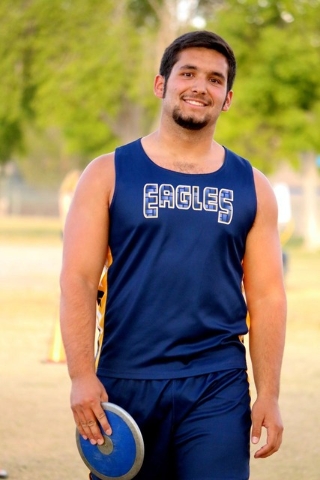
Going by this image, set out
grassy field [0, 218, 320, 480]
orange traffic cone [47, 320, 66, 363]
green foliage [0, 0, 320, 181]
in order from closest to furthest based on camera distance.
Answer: grassy field [0, 218, 320, 480]
orange traffic cone [47, 320, 66, 363]
green foliage [0, 0, 320, 181]

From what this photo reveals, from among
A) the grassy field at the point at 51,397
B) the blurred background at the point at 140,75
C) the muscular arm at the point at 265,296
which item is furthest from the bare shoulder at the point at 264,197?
the blurred background at the point at 140,75

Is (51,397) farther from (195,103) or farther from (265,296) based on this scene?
(195,103)

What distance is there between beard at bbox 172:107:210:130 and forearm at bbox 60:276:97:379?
2.14 ft

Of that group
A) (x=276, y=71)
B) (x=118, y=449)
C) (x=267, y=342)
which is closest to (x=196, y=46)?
(x=267, y=342)

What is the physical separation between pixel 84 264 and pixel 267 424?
814mm

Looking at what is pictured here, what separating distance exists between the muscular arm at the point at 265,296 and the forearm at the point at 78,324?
582 millimetres

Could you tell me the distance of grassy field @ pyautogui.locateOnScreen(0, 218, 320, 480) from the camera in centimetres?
726

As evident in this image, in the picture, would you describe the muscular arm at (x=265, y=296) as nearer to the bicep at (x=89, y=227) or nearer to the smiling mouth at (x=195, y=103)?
the smiling mouth at (x=195, y=103)

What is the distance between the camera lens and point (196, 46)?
4223 millimetres

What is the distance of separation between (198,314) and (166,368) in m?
0.21

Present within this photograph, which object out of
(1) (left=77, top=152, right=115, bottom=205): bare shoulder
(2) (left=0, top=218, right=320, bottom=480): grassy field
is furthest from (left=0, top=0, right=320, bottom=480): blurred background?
(1) (left=77, top=152, right=115, bottom=205): bare shoulder

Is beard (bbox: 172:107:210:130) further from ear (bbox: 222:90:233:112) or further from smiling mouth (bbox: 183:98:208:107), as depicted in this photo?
ear (bbox: 222:90:233:112)

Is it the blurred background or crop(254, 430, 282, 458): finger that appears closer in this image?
crop(254, 430, 282, 458): finger

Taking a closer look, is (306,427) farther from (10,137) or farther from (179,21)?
(10,137)
